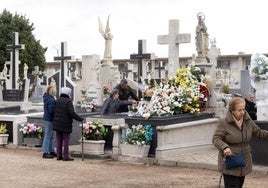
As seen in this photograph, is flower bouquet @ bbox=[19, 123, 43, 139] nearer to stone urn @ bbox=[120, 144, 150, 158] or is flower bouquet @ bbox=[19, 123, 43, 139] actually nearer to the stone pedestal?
stone urn @ bbox=[120, 144, 150, 158]

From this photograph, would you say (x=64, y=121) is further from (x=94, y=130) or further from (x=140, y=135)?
(x=140, y=135)

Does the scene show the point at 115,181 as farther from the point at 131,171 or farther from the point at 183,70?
the point at 183,70

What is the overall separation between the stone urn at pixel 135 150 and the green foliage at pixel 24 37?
135ft

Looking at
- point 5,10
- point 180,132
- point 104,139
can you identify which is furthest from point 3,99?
point 5,10

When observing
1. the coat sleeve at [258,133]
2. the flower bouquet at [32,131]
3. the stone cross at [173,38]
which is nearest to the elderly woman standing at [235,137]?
the coat sleeve at [258,133]

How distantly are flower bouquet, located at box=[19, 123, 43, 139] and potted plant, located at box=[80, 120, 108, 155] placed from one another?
6.51 feet

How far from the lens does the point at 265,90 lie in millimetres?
11328

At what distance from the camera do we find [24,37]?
5328cm

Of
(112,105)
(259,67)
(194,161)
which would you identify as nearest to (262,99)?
(259,67)

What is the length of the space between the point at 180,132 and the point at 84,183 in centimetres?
350

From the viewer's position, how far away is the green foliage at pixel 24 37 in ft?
172

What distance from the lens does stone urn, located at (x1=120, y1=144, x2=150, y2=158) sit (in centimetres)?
1143

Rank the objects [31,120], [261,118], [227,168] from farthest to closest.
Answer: [31,120] → [261,118] → [227,168]

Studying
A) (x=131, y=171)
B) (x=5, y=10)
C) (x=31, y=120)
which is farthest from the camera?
(x=5, y=10)
